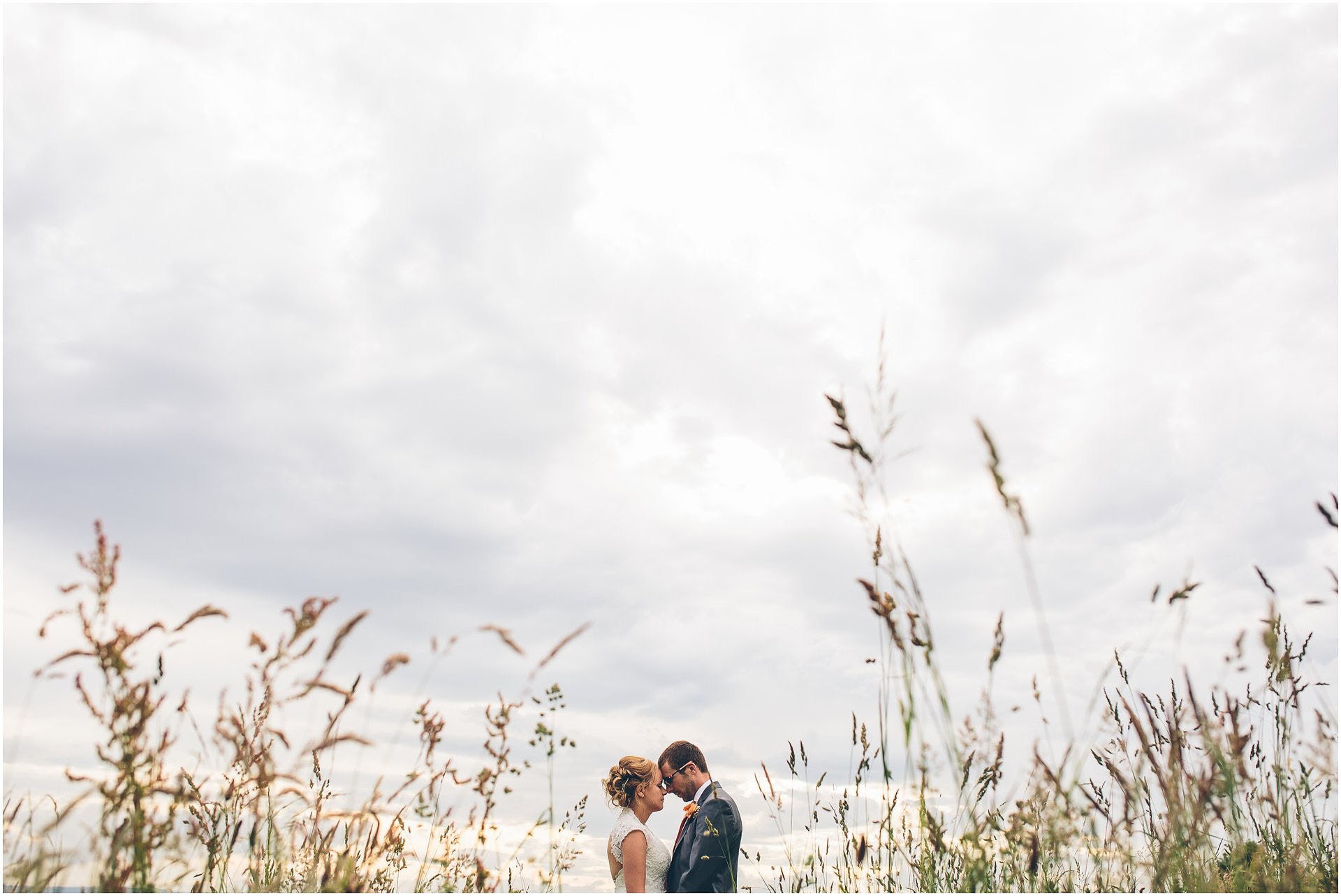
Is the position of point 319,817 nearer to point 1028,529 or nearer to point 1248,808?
point 1028,529

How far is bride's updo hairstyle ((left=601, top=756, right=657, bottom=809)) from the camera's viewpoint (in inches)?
248

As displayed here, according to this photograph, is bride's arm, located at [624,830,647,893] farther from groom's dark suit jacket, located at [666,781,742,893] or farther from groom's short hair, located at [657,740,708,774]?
groom's short hair, located at [657,740,708,774]

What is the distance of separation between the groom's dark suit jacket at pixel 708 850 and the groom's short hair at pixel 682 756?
63cm

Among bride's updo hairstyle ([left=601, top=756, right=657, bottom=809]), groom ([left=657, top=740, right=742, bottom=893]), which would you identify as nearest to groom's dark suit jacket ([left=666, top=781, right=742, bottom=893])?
groom ([left=657, top=740, right=742, bottom=893])

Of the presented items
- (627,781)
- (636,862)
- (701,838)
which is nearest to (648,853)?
(636,862)

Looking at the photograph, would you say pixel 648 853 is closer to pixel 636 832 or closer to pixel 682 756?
pixel 636 832

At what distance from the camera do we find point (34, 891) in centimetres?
211

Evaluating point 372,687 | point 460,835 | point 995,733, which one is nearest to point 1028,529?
point 995,733

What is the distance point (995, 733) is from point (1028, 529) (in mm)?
1048

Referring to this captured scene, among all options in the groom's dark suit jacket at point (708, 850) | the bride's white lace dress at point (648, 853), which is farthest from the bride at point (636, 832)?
the groom's dark suit jacket at point (708, 850)

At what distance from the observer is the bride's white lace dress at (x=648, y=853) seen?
6082 millimetres

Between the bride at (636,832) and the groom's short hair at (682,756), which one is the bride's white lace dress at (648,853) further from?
the groom's short hair at (682,756)

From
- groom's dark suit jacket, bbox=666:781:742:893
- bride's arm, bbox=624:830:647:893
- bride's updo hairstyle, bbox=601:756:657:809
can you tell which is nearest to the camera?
groom's dark suit jacket, bbox=666:781:742:893

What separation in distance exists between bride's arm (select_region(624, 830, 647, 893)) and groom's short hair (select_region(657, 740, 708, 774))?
64cm
